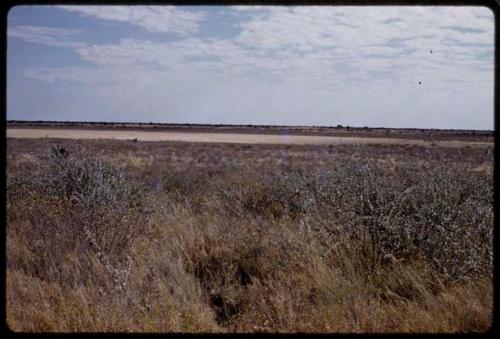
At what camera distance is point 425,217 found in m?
4.66

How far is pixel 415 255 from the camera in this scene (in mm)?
4594

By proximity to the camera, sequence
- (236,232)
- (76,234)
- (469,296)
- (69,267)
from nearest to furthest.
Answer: (469,296), (69,267), (76,234), (236,232)

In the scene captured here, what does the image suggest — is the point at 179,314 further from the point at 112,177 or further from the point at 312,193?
the point at 112,177

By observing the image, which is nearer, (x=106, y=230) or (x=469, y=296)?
(x=469, y=296)

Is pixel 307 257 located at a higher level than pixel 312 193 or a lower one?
lower

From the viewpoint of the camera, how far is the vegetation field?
11.4 ft

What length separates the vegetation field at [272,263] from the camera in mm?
3488

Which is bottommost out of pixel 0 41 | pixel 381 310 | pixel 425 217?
pixel 381 310

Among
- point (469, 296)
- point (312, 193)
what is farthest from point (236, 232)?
point (469, 296)

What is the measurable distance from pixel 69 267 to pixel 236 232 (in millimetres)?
1940

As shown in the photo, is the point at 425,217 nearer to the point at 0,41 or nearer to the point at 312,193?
the point at 312,193

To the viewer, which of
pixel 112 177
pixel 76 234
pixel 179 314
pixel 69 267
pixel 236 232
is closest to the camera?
pixel 179 314

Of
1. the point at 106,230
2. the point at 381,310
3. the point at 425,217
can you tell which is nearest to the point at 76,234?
the point at 106,230

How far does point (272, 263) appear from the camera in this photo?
15.4ft
